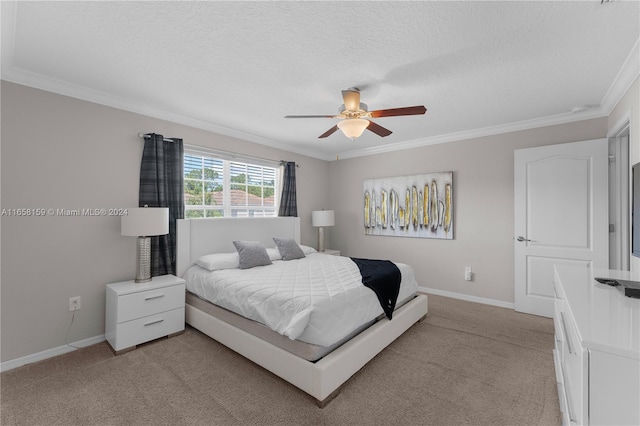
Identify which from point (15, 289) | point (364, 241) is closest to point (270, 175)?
point (364, 241)

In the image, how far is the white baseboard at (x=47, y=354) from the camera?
2346mm

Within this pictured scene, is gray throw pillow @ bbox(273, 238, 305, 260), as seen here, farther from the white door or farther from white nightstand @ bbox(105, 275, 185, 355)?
the white door

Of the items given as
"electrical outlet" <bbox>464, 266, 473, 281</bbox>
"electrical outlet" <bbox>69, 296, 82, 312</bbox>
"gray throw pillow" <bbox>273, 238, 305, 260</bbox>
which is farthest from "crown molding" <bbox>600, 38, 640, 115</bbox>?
"electrical outlet" <bbox>69, 296, 82, 312</bbox>

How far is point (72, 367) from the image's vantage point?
7.77 ft

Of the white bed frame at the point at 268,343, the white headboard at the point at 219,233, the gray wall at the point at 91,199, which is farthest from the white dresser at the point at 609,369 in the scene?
the white headboard at the point at 219,233

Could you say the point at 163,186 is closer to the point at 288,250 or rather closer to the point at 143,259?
the point at 143,259

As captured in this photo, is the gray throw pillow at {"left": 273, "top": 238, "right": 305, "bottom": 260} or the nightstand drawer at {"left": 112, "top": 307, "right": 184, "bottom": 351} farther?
the gray throw pillow at {"left": 273, "top": 238, "right": 305, "bottom": 260}

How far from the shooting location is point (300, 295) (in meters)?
2.25

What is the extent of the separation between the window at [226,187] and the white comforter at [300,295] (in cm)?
92

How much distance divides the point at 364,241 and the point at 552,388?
3.39 m

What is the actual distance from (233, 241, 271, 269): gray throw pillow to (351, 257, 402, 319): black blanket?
3.97ft

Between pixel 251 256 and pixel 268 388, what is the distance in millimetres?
1552

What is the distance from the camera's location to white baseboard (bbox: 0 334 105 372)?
2.35m

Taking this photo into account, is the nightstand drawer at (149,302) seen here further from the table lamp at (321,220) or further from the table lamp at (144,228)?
the table lamp at (321,220)
